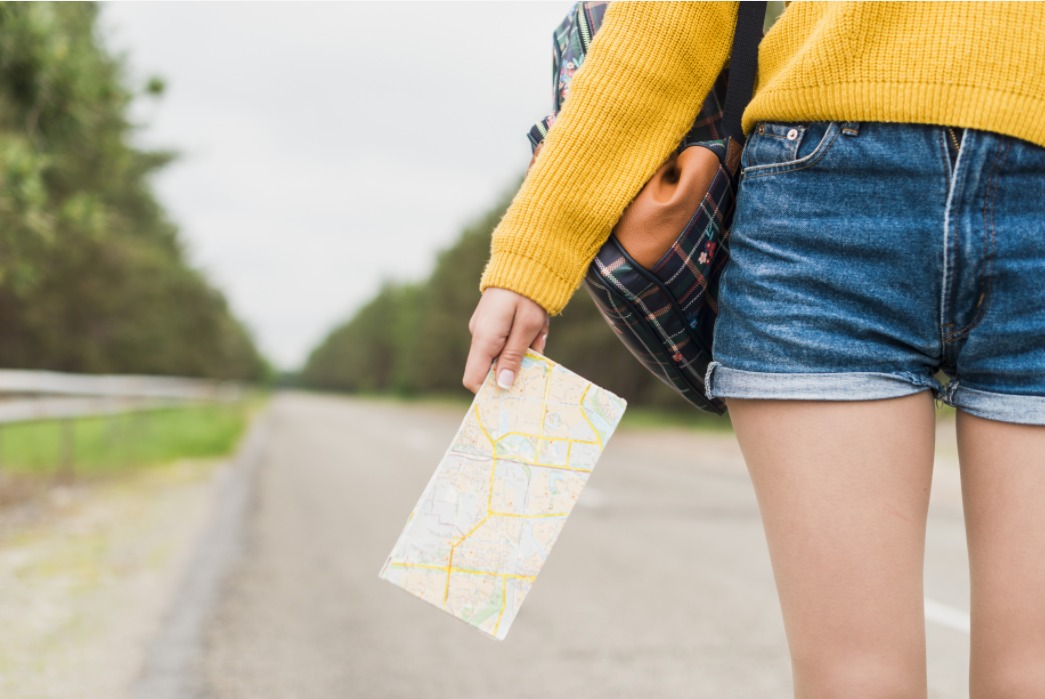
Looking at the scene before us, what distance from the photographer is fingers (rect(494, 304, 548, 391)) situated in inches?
51.1

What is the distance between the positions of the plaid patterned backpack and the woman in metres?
0.13

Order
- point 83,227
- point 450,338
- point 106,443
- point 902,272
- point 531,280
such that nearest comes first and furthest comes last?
point 902,272
point 531,280
point 83,227
point 106,443
point 450,338

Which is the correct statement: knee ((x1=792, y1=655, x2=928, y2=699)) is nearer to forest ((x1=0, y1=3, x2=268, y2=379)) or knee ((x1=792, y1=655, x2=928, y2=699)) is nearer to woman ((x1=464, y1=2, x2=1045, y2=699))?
woman ((x1=464, y1=2, x2=1045, y2=699))

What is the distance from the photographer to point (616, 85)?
1334mm

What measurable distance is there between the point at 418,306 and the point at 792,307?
236ft

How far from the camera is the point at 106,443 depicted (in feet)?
35.2

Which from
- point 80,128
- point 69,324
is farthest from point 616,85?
point 69,324

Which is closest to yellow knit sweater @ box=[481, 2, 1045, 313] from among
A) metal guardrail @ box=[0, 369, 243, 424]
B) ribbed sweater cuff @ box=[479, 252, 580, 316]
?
ribbed sweater cuff @ box=[479, 252, 580, 316]

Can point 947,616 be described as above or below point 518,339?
below

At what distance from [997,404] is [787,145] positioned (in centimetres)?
41

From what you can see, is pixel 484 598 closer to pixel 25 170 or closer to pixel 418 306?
pixel 25 170

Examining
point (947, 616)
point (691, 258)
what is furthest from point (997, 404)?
point (947, 616)

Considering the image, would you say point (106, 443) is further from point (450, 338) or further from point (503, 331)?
→ point (450, 338)

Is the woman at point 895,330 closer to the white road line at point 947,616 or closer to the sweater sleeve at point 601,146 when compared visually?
the sweater sleeve at point 601,146
